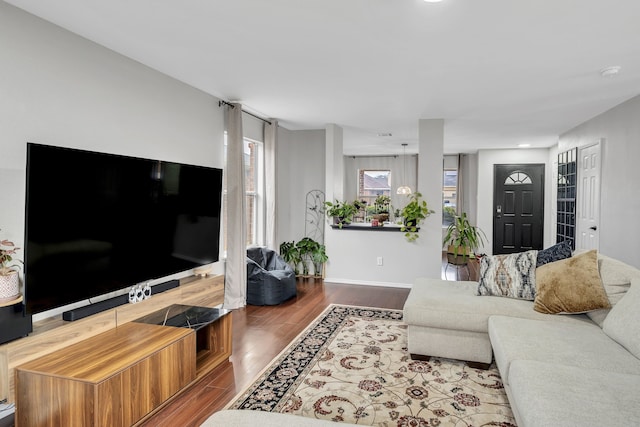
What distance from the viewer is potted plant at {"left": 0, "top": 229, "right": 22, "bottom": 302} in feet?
7.22

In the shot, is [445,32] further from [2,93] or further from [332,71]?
[2,93]

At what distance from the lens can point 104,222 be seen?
2496 mm

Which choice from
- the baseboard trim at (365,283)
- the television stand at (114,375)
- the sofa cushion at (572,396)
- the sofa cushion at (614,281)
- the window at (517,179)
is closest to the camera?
the sofa cushion at (572,396)

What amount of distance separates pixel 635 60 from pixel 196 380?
13.6 ft

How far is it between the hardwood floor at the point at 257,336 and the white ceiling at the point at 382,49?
239 cm

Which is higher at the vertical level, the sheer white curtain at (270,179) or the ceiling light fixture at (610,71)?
the ceiling light fixture at (610,71)

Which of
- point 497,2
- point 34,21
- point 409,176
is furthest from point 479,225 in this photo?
point 34,21

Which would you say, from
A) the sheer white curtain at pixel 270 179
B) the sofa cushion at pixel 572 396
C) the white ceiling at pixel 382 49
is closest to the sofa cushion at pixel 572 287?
the sofa cushion at pixel 572 396

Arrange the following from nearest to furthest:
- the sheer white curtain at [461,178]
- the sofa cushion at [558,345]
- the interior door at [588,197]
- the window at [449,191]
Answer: the sofa cushion at [558,345], the interior door at [588,197], the sheer white curtain at [461,178], the window at [449,191]

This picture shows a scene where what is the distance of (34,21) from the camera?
2.52m

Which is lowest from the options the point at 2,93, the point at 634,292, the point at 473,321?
the point at 473,321

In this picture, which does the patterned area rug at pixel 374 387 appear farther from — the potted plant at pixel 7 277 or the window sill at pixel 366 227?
the window sill at pixel 366 227

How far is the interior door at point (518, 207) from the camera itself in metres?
8.64

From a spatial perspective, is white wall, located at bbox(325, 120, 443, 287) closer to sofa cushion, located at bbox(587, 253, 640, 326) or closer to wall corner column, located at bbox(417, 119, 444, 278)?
wall corner column, located at bbox(417, 119, 444, 278)
